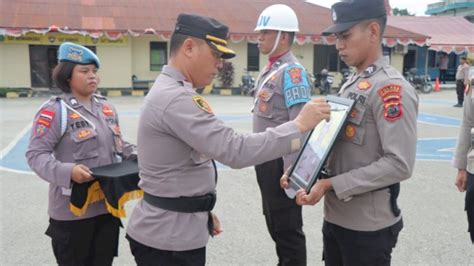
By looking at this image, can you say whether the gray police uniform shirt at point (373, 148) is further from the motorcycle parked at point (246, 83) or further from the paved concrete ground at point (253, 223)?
the motorcycle parked at point (246, 83)

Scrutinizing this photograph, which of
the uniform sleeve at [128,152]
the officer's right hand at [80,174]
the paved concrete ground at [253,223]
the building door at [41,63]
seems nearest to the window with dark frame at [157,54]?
the building door at [41,63]

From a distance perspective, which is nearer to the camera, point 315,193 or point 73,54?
point 315,193

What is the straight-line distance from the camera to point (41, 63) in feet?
62.5

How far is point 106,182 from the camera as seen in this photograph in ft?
8.21

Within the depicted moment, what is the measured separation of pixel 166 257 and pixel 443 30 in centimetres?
3062

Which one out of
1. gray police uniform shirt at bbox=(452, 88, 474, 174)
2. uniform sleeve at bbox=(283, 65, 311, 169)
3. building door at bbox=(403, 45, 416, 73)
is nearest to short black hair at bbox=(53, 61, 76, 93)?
uniform sleeve at bbox=(283, 65, 311, 169)

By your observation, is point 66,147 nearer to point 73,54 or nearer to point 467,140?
point 73,54

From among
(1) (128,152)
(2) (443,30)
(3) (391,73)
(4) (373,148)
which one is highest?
(2) (443,30)

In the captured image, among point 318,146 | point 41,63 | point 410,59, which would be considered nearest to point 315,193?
point 318,146

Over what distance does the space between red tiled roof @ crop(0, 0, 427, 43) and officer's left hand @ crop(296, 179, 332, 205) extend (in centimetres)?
1773

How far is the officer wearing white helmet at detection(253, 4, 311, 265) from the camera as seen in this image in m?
3.06

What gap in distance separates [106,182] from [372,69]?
1.55 metres

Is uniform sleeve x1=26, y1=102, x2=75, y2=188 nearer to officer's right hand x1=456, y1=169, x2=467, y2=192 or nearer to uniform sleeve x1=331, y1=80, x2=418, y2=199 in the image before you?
uniform sleeve x1=331, y1=80, x2=418, y2=199

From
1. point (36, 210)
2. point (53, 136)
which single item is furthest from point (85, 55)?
point (36, 210)
